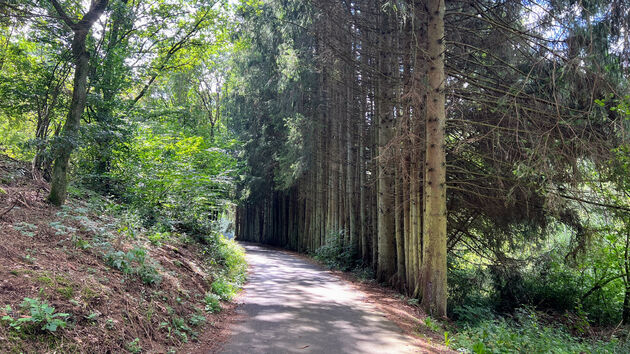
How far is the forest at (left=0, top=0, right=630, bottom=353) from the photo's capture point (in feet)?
19.5

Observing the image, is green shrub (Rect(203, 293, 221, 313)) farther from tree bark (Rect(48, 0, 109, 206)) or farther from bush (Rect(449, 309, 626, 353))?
bush (Rect(449, 309, 626, 353))

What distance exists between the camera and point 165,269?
6898 mm

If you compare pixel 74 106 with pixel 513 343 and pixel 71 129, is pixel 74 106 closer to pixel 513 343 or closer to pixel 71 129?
pixel 71 129

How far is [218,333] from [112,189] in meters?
7.33

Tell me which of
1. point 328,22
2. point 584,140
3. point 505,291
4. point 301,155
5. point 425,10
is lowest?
point 505,291

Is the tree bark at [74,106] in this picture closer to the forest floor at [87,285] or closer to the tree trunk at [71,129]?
the tree trunk at [71,129]

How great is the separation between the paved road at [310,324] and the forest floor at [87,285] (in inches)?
20.0

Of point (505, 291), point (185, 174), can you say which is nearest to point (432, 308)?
point (505, 291)

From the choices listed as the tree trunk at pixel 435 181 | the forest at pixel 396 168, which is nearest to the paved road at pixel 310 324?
the forest at pixel 396 168

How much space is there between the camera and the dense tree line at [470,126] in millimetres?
7039

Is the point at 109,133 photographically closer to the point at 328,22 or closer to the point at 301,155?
the point at 328,22

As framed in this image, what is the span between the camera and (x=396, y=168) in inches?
402

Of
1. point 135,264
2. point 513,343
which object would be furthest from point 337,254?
point 135,264

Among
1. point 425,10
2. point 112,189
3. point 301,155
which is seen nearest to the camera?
point 425,10
